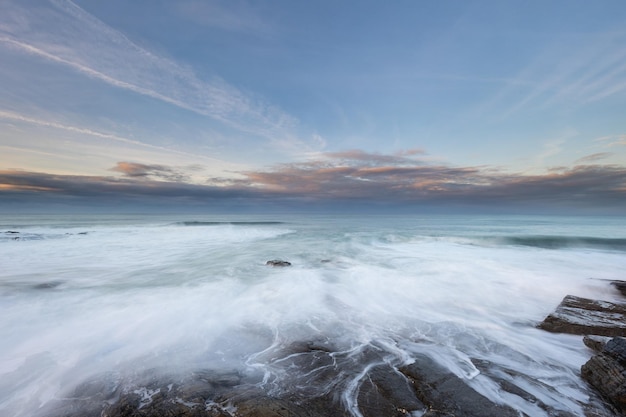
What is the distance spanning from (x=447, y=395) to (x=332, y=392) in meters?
1.52

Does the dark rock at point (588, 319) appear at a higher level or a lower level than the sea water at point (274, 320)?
higher

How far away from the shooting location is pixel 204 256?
17.1 meters

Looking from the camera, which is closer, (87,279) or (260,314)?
(260,314)

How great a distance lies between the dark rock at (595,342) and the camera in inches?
195

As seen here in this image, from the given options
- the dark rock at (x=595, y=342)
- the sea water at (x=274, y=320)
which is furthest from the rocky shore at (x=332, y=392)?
the dark rock at (x=595, y=342)

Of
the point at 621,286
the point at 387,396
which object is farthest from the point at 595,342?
the point at 621,286

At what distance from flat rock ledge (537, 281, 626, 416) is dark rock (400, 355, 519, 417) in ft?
4.42

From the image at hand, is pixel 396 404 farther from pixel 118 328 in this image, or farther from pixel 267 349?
pixel 118 328

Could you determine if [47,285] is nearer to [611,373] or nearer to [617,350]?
[611,373]

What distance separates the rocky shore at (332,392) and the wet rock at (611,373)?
0.01 m

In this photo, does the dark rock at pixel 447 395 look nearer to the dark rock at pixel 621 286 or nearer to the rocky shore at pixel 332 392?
the rocky shore at pixel 332 392

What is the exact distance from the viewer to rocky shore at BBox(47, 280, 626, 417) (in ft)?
11.3

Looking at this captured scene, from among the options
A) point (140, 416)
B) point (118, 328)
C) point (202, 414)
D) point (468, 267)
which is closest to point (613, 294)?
point (468, 267)

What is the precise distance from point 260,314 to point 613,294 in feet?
34.8
